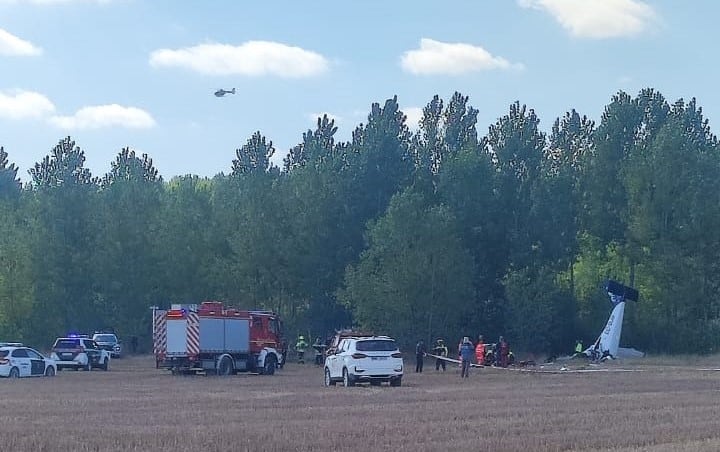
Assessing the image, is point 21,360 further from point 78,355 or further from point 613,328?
point 613,328

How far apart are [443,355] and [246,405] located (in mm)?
25198

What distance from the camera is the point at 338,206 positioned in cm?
7419

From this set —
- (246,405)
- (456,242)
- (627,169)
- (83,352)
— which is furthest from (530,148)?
(246,405)

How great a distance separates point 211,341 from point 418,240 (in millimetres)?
22093

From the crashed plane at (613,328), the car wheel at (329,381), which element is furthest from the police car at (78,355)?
the crashed plane at (613,328)

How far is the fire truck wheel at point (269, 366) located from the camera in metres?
48.2

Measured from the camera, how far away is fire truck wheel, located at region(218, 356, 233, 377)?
153 ft

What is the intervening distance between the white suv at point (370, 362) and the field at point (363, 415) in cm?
57

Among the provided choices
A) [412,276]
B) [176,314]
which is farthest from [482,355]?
[176,314]

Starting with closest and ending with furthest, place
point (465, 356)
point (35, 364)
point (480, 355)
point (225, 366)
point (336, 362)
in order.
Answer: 1. point (336, 362)
2. point (465, 356)
3. point (35, 364)
4. point (225, 366)
5. point (480, 355)

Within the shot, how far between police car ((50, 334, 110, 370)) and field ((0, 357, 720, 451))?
11928 mm

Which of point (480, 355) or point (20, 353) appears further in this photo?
point (480, 355)

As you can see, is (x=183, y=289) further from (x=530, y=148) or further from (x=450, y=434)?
(x=450, y=434)

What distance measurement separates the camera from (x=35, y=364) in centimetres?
4544
